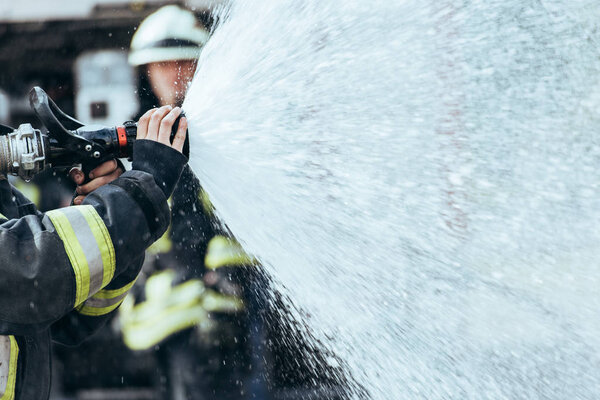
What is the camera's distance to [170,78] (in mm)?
2711

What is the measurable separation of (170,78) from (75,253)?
1.86 metres

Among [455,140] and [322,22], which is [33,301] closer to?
[322,22]

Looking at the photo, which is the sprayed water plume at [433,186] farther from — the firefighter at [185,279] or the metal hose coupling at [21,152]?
the firefighter at [185,279]

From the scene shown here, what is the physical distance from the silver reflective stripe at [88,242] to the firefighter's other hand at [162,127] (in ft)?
0.65

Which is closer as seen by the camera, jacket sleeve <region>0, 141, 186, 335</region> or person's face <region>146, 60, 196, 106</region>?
jacket sleeve <region>0, 141, 186, 335</region>

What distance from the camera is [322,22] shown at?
1.66 metres

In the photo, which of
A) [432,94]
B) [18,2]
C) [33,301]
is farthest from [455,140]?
[18,2]

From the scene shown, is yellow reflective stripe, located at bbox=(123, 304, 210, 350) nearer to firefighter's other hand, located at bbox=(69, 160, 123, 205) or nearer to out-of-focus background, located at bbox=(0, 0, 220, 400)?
out-of-focus background, located at bbox=(0, 0, 220, 400)

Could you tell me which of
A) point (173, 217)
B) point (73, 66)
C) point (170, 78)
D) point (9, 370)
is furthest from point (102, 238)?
point (73, 66)

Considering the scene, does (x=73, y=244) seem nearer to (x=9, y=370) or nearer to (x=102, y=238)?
(x=102, y=238)

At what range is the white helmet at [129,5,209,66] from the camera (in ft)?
8.81

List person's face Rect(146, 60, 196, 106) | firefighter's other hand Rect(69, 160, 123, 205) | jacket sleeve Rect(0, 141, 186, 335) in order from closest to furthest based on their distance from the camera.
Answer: jacket sleeve Rect(0, 141, 186, 335) < firefighter's other hand Rect(69, 160, 123, 205) < person's face Rect(146, 60, 196, 106)

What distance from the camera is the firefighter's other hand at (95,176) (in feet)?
3.86

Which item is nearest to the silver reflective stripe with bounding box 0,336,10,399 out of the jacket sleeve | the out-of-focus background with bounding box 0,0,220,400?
the jacket sleeve
